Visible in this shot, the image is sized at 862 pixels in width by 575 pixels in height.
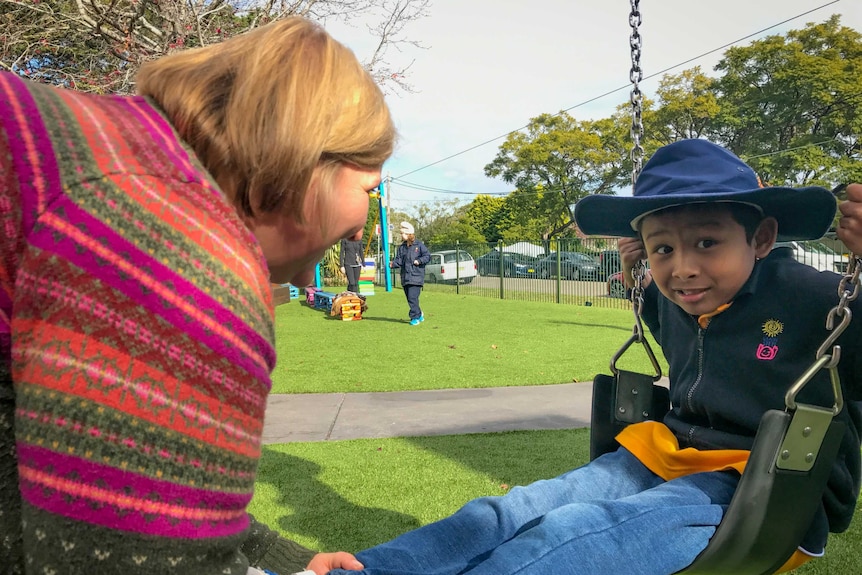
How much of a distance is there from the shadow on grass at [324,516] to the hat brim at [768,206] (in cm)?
164

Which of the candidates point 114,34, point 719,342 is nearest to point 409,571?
point 719,342

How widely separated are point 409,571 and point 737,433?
4.10ft

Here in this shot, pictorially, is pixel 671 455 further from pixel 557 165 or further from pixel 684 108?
pixel 557 165

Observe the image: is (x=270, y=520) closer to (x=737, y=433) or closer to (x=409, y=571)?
(x=409, y=571)

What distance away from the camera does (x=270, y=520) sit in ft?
10.3

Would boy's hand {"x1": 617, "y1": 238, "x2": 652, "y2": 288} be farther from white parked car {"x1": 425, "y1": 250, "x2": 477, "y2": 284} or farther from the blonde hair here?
white parked car {"x1": 425, "y1": 250, "x2": 477, "y2": 284}

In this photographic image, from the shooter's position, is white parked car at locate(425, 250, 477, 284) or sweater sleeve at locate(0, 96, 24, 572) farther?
white parked car at locate(425, 250, 477, 284)

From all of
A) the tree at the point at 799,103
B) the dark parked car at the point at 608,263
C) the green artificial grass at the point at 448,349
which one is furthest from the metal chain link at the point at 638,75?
the tree at the point at 799,103

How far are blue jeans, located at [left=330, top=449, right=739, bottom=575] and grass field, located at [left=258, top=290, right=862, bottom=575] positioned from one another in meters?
1.12

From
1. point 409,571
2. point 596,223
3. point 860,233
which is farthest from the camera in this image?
point 596,223

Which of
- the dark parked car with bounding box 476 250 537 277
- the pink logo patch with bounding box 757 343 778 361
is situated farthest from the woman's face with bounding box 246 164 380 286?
the dark parked car with bounding box 476 250 537 277

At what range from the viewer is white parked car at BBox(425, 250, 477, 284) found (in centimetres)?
2208

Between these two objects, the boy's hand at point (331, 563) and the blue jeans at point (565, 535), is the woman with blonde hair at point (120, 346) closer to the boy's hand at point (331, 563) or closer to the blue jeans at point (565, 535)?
the boy's hand at point (331, 563)

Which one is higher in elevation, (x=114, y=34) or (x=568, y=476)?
(x=114, y=34)
